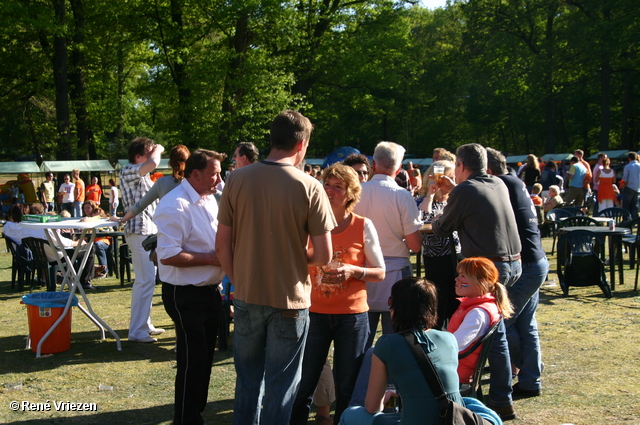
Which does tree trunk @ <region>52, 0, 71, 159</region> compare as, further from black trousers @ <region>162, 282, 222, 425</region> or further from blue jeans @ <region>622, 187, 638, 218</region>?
black trousers @ <region>162, 282, 222, 425</region>

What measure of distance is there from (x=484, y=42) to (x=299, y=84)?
58.5 feet

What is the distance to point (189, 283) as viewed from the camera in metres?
3.91

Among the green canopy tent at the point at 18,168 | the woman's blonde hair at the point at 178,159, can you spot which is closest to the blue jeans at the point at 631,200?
the woman's blonde hair at the point at 178,159

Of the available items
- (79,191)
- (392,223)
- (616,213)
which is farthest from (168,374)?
(79,191)

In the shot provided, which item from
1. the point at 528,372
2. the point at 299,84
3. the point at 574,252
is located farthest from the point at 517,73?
the point at 528,372

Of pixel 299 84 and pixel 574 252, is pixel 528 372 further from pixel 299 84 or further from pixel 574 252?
pixel 299 84

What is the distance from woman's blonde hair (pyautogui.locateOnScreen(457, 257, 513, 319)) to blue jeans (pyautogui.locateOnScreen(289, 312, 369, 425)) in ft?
2.35

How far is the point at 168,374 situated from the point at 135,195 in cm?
197

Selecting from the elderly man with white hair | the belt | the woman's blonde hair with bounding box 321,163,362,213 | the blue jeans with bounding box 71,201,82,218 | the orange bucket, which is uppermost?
the woman's blonde hair with bounding box 321,163,362,213

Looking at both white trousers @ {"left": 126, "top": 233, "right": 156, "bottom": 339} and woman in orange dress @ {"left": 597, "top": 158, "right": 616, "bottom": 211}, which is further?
woman in orange dress @ {"left": 597, "top": 158, "right": 616, "bottom": 211}

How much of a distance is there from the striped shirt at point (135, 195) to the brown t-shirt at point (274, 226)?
3352mm

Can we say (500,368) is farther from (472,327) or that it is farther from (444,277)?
(444,277)

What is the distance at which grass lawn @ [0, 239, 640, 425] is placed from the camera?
14.4 ft

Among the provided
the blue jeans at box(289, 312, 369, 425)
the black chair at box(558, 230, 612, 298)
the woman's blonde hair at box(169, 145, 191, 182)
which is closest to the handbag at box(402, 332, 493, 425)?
the blue jeans at box(289, 312, 369, 425)
